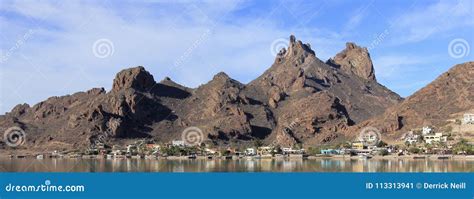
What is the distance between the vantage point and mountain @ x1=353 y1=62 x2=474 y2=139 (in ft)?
505

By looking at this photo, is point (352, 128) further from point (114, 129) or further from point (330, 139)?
point (114, 129)

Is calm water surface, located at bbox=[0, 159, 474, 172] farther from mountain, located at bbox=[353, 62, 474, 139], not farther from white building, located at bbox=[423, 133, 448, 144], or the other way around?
mountain, located at bbox=[353, 62, 474, 139]

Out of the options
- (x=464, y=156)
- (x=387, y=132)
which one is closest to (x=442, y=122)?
(x=387, y=132)

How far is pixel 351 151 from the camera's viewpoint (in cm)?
13238

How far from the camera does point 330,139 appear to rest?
170250mm

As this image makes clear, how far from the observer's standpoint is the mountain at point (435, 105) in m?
154

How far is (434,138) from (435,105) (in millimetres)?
28310

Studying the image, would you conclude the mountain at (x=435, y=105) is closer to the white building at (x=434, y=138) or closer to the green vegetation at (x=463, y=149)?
the white building at (x=434, y=138)

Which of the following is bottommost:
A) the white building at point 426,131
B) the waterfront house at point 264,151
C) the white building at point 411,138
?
the waterfront house at point 264,151

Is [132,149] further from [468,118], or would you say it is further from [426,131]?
[468,118]

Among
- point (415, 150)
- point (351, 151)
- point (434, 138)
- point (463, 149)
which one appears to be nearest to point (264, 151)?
point (351, 151)

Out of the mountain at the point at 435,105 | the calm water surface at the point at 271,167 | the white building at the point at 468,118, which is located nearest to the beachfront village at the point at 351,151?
the white building at the point at 468,118

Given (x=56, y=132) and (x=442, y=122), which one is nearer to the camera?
(x=442, y=122)

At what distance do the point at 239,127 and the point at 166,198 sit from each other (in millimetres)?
153472
